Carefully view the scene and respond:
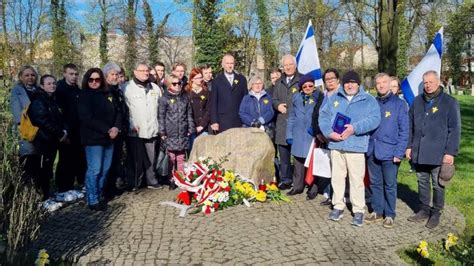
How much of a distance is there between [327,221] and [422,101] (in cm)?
202

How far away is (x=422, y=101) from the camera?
604 cm

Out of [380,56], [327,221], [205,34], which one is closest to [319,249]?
[327,221]

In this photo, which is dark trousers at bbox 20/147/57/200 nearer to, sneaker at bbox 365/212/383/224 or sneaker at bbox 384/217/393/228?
sneaker at bbox 365/212/383/224

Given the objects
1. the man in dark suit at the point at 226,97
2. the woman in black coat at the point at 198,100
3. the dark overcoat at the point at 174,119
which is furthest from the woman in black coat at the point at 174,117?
the man in dark suit at the point at 226,97

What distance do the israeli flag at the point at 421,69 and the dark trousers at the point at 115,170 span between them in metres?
4.79

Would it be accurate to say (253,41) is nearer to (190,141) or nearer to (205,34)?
(205,34)

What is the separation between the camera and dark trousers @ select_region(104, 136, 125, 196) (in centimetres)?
749

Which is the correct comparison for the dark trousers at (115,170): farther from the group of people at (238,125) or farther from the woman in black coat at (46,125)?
the woman in black coat at (46,125)

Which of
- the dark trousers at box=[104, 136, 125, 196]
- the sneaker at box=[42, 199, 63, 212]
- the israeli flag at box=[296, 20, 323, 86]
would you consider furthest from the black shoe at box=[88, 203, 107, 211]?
the israeli flag at box=[296, 20, 323, 86]

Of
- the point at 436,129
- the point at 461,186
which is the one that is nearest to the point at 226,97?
the point at 436,129

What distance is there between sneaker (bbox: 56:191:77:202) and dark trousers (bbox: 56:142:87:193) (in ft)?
0.63

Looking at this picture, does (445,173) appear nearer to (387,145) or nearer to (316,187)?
(387,145)

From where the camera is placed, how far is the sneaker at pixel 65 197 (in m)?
7.19

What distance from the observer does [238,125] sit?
827cm
